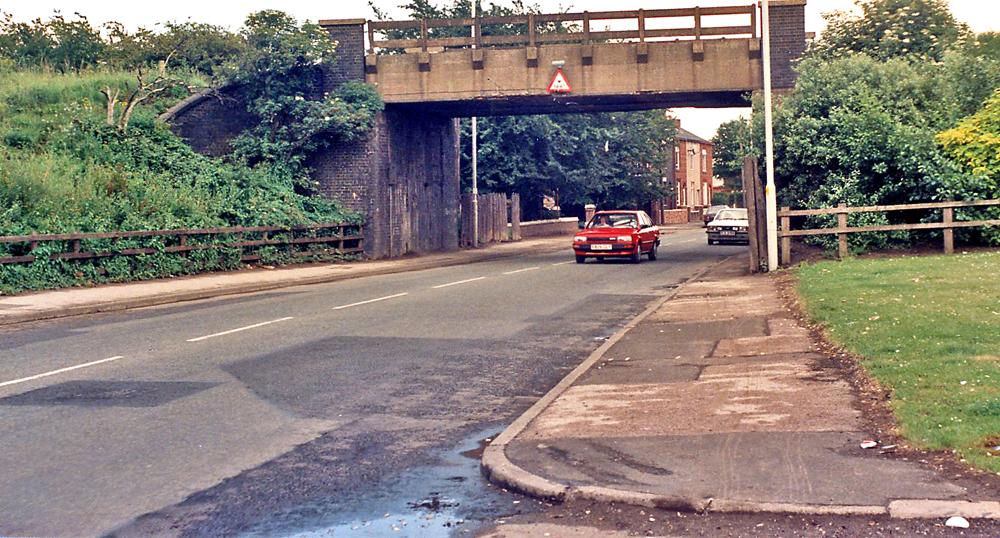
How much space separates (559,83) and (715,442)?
27.4 metres

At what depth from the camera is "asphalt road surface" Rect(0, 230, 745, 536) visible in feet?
22.3

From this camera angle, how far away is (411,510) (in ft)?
22.2

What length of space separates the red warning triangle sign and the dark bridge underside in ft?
2.08

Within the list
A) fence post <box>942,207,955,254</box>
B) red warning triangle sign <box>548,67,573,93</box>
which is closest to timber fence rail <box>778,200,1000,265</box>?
fence post <box>942,207,955,254</box>

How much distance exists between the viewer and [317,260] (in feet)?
114

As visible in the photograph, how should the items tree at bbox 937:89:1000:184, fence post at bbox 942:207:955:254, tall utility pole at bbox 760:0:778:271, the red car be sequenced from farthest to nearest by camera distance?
the red car → tree at bbox 937:89:1000:184 → fence post at bbox 942:207:955:254 → tall utility pole at bbox 760:0:778:271

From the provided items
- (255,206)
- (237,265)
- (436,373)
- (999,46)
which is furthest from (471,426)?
(999,46)

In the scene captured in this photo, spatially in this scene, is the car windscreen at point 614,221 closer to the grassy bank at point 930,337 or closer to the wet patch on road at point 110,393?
the grassy bank at point 930,337

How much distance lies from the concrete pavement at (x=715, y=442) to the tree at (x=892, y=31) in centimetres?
2616

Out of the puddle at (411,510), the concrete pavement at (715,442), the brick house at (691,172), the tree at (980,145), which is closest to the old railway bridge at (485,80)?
the tree at (980,145)

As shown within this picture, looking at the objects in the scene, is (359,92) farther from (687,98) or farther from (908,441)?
(908,441)

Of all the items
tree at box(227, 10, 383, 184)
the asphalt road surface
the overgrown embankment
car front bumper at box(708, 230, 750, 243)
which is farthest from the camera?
car front bumper at box(708, 230, 750, 243)

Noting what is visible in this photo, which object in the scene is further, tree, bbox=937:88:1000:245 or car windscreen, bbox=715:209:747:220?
car windscreen, bbox=715:209:747:220

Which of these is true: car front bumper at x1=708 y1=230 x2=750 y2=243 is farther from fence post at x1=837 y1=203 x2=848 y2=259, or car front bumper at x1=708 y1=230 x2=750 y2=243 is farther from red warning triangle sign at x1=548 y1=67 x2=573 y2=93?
fence post at x1=837 y1=203 x2=848 y2=259
